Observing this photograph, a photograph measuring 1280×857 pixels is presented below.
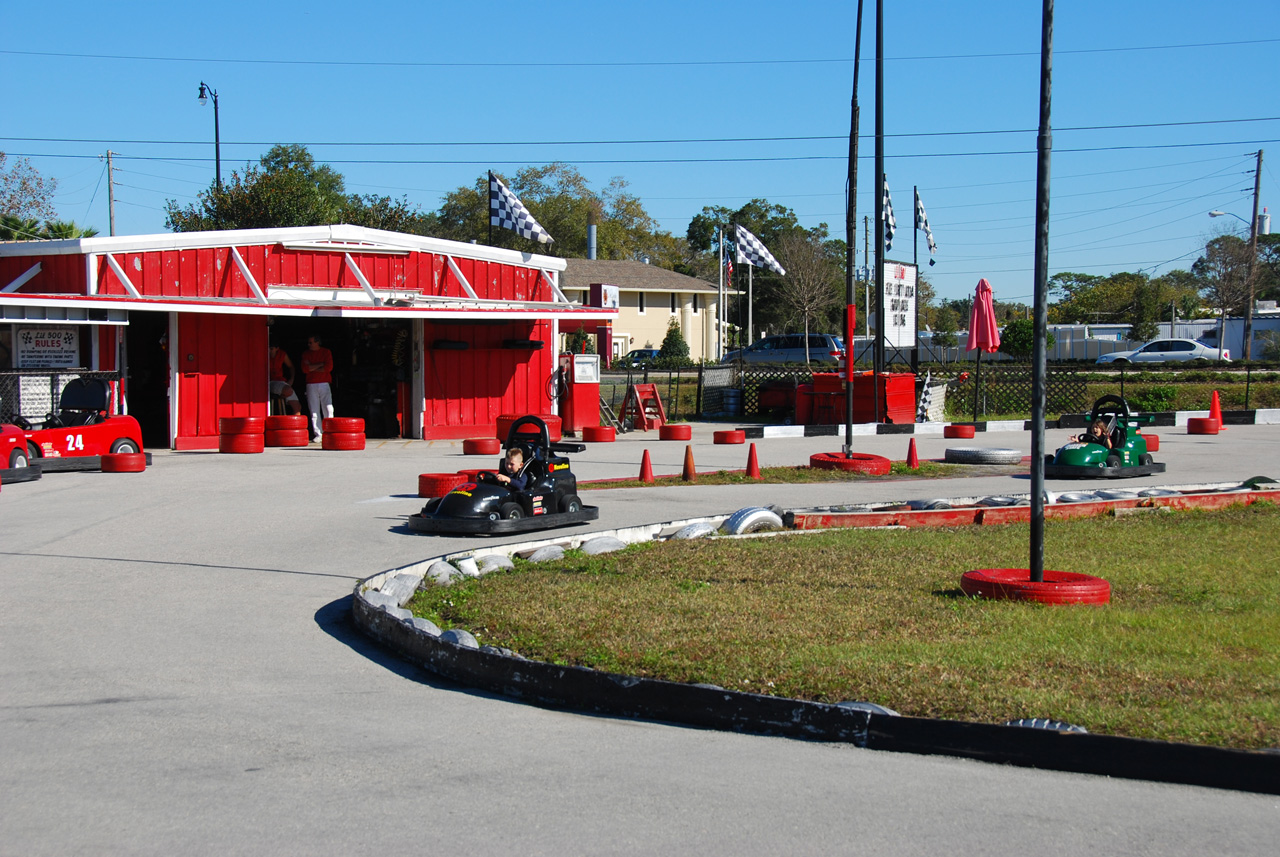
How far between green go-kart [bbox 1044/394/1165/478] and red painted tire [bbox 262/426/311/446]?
1303 cm

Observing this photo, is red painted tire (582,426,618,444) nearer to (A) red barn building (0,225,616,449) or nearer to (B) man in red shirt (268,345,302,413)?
(A) red barn building (0,225,616,449)

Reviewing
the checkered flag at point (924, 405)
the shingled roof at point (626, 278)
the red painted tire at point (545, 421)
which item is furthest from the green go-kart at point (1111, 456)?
the shingled roof at point (626, 278)

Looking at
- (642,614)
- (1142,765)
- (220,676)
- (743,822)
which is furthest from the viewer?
(642,614)

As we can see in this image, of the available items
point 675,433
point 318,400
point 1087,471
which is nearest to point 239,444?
point 318,400

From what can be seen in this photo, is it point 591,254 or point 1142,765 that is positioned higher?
point 591,254

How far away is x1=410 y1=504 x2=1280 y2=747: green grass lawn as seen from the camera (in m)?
5.34

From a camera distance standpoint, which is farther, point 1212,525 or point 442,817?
point 1212,525

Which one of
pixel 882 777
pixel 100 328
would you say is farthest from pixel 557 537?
pixel 100 328

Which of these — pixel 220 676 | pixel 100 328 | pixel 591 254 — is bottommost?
pixel 220 676

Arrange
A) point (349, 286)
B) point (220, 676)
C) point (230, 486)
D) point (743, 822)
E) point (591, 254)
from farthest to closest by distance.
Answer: point (591, 254), point (349, 286), point (230, 486), point (220, 676), point (743, 822)

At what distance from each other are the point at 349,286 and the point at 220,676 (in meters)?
18.1

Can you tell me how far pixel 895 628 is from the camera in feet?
22.4

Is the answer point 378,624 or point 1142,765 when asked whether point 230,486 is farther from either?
point 1142,765

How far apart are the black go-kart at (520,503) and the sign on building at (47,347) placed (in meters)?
11.4
